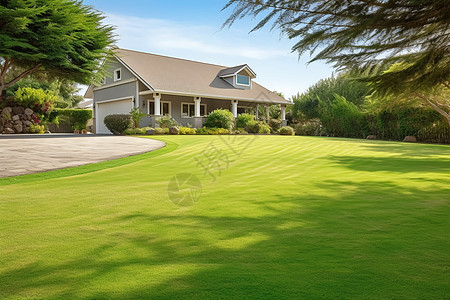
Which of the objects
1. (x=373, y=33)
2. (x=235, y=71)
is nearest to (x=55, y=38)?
(x=235, y=71)

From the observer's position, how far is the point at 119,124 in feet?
72.1

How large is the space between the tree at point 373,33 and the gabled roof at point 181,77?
19495 millimetres

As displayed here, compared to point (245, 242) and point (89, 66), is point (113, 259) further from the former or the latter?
point (89, 66)

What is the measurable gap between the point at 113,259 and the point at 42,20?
720 inches

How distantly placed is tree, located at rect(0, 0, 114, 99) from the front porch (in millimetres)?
4445

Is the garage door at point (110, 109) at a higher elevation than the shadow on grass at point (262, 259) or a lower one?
higher

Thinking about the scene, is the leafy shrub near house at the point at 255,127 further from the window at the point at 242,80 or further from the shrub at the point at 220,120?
the window at the point at 242,80

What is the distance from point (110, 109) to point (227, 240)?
93.4ft

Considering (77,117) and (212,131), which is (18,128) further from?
(212,131)

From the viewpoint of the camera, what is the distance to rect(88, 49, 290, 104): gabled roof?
2497 centimetres

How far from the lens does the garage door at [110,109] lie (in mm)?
27300

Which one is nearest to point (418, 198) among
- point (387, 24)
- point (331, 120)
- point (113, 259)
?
point (387, 24)

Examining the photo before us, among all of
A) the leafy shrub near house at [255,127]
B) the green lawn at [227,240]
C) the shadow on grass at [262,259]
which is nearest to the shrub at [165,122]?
Answer: the leafy shrub near house at [255,127]

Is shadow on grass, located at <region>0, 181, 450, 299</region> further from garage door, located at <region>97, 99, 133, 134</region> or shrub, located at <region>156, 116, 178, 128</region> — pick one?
garage door, located at <region>97, 99, 133, 134</region>
